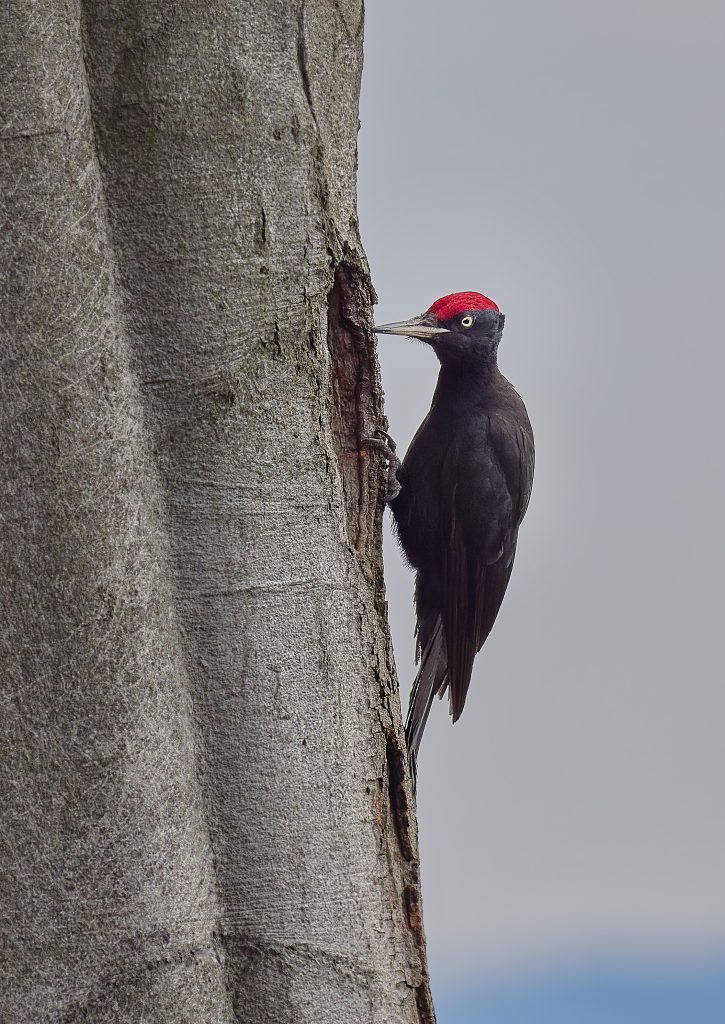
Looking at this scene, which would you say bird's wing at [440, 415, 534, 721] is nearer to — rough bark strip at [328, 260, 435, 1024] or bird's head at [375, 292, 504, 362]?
bird's head at [375, 292, 504, 362]

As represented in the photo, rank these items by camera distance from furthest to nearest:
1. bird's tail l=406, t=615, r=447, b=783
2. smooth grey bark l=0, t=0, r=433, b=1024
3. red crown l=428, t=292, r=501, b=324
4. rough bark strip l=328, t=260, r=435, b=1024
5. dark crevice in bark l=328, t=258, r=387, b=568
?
1. red crown l=428, t=292, r=501, b=324
2. bird's tail l=406, t=615, r=447, b=783
3. dark crevice in bark l=328, t=258, r=387, b=568
4. rough bark strip l=328, t=260, r=435, b=1024
5. smooth grey bark l=0, t=0, r=433, b=1024

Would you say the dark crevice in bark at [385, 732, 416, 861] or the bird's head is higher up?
the bird's head

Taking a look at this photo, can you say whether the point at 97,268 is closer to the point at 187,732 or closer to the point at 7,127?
the point at 7,127

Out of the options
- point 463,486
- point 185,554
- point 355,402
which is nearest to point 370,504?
point 355,402

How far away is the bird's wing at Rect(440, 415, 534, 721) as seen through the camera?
372cm

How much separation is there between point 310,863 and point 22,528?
2.52 feet

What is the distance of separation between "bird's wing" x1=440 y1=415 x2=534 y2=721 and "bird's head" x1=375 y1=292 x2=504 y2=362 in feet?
0.76

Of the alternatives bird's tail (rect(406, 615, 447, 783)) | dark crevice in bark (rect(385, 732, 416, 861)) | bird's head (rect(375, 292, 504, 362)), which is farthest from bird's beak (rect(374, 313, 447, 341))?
dark crevice in bark (rect(385, 732, 416, 861))

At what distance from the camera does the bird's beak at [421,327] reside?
3.60m

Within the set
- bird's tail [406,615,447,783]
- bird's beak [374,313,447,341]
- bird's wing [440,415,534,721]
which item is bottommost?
bird's tail [406,615,447,783]

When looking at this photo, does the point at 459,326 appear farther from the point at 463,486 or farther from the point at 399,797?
the point at 399,797

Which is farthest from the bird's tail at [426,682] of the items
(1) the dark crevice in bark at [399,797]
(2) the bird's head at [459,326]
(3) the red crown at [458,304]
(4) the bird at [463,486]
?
(1) the dark crevice in bark at [399,797]

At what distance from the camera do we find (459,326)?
3670mm

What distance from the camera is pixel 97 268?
1966 mm
